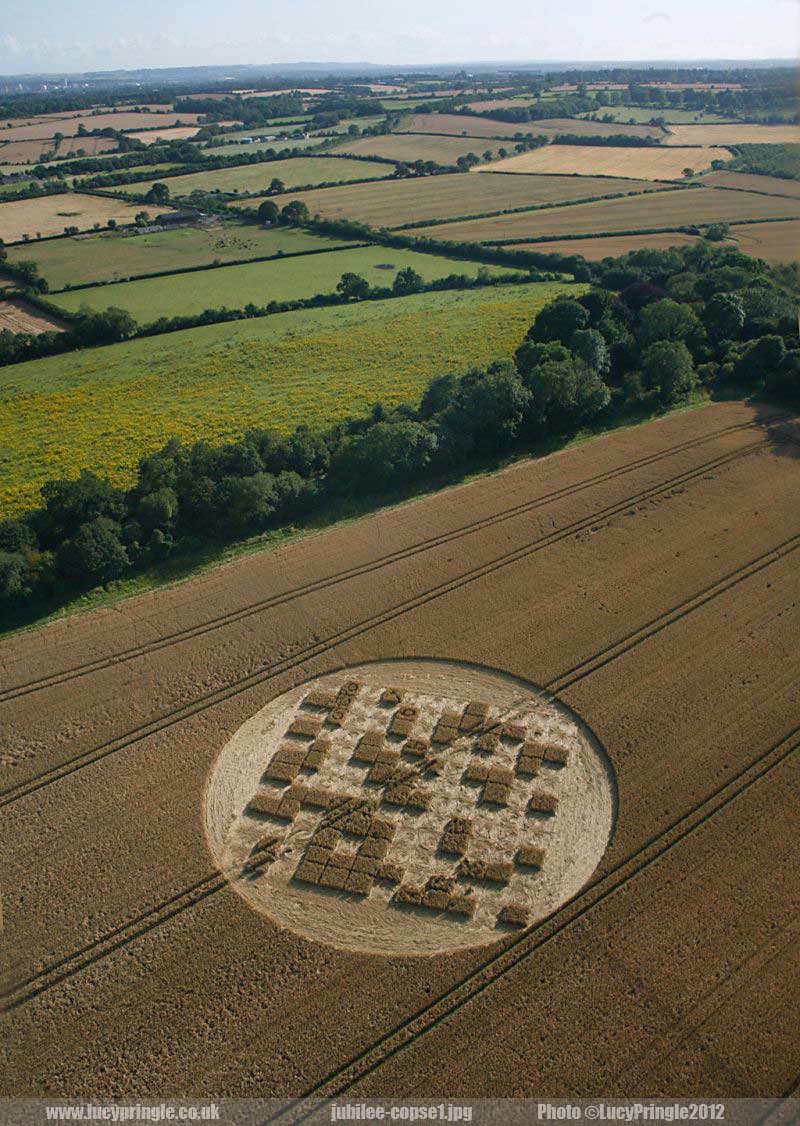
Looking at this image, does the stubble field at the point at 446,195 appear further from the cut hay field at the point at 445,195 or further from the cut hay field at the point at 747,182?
the cut hay field at the point at 747,182

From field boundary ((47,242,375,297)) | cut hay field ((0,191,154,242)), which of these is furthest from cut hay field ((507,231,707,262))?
cut hay field ((0,191,154,242))

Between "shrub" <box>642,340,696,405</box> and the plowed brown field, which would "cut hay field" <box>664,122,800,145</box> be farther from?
the plowed brown field

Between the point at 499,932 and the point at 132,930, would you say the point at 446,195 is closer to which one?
the point at 499,932

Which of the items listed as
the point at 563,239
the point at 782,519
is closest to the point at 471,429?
the point at 782,519

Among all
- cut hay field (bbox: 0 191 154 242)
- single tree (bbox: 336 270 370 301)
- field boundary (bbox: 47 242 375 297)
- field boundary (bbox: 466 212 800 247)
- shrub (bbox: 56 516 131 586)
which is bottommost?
shrub (bbox: 56 516 131 586)

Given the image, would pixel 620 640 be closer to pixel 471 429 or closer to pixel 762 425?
pixel 471 429

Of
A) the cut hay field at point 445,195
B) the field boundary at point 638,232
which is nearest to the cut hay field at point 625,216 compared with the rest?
the field boundary at point 638,232
